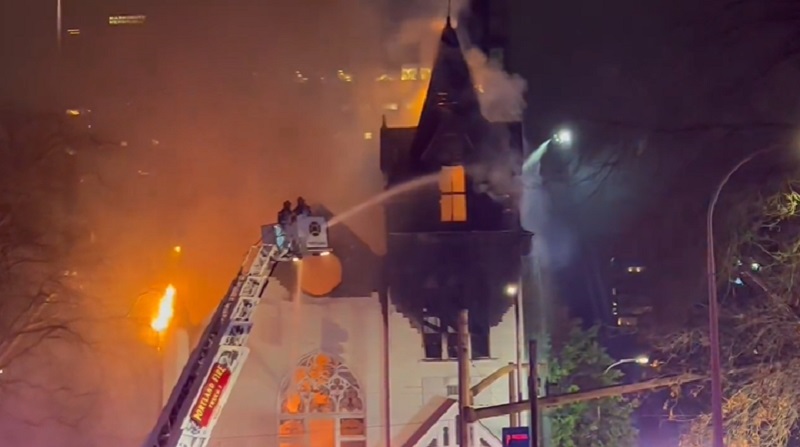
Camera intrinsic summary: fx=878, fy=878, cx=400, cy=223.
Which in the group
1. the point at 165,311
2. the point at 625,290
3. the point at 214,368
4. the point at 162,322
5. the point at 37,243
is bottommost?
the point at 214,368

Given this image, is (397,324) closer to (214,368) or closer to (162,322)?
(162,322)

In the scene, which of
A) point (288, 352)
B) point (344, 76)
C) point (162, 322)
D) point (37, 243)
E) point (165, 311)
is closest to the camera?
point (37, 243)

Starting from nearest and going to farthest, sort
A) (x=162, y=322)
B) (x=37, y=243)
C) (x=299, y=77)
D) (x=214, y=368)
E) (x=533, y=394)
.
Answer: (x=533, y=394) → (x=214, y=368) → (x=37, y=243) → (x=162, y=322) → (x=299, y=77)

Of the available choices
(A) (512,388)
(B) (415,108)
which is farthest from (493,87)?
(A) (512,388)

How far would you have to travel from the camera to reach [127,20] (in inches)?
1261

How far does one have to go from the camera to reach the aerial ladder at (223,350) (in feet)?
49.5

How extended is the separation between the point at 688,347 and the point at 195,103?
18.5 meters

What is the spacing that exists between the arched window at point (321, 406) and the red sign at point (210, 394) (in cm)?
990

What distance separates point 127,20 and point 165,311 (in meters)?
13.0

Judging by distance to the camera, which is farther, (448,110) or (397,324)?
(448,110)

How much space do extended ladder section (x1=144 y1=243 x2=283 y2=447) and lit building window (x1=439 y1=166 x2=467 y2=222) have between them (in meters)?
9.69

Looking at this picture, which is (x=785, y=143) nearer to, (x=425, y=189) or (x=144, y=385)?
(x=425, y=189)

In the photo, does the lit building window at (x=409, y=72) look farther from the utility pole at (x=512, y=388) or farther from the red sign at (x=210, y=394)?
the red sign at (x=210, y=394)

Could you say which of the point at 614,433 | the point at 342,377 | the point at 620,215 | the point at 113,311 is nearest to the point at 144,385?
the point at 113,311
